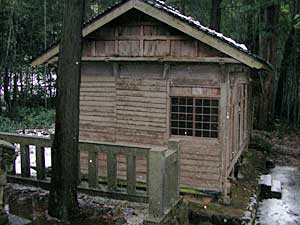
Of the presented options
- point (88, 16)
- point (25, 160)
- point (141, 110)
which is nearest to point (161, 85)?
point (141, 110)

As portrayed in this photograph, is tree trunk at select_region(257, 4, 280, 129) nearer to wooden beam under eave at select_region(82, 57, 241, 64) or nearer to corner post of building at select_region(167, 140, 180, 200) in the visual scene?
wooden beam under eave at select_region(82, 57, 241, 64)

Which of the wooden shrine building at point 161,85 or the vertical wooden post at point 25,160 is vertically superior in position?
the wooden shrine building at point 161,85

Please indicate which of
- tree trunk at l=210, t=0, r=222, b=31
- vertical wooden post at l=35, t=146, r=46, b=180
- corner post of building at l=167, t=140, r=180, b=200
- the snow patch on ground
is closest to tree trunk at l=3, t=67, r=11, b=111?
tree trunk at l=210, t=0, r=222, b=31

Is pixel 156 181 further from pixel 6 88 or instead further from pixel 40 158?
pixel 6 88

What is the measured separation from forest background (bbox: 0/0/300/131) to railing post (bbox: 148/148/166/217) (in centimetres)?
1244

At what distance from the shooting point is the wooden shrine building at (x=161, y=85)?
26.7 feet

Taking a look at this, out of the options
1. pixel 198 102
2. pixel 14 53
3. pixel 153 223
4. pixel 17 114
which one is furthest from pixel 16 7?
pixel 153 223

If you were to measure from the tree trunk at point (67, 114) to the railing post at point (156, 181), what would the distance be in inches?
46.4

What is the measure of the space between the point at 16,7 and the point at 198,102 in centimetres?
1255

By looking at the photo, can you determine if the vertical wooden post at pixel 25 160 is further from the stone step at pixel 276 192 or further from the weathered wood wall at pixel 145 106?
the stone step at pixel 276 192

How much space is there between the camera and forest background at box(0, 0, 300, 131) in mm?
17844

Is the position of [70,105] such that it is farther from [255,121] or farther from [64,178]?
[255,121]

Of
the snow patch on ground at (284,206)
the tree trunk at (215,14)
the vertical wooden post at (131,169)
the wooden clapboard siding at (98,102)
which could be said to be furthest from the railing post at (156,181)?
the tree trunk at (215,14)

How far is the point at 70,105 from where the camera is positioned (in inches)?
207
